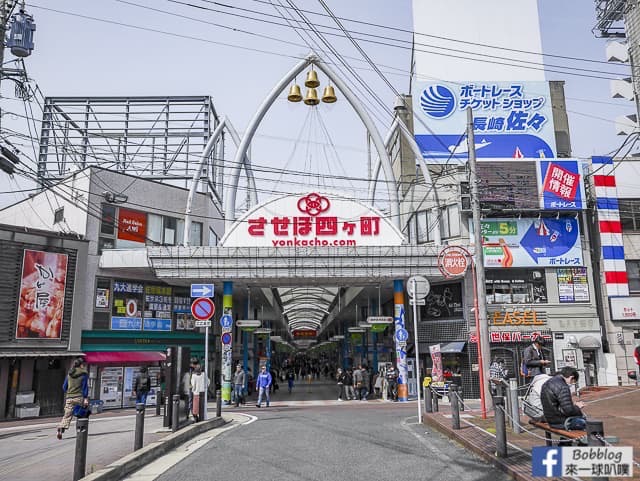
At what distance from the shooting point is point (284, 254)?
73.8 ft

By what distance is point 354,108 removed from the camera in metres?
29.6

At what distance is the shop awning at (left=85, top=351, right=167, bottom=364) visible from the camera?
22594 mm

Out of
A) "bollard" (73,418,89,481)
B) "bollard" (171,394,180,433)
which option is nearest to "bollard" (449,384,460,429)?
"bollard" (171,394,180,433)

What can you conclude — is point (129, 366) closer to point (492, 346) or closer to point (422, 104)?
point (492, 346)

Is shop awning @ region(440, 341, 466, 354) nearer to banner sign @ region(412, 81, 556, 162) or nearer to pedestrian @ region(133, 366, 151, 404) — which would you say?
pedestrian @ region(133, 366, 151, 404)

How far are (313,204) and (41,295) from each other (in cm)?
1151

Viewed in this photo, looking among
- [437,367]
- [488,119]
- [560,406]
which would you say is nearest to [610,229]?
[437,367]

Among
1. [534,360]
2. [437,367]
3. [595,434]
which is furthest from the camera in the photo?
[437,367]

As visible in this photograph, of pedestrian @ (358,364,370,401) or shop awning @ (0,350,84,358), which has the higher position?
shop awning @ (0,350,84,358)

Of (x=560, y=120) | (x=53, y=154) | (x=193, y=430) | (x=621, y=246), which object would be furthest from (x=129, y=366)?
(x=560, y=120)

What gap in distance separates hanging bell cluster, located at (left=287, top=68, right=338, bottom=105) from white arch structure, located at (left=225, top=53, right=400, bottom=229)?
804 cm

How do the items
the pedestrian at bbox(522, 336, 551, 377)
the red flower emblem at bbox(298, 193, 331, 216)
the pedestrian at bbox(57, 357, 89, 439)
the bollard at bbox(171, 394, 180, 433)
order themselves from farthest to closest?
the red flower emblem at bbox(298, 193, 331, 216) → the pedestrian at bbox(57, 357, 89, 439) → the bollard at bbox(171, 394, 180, 433) → the pedestrian at bbox(522, 336, 551, 377)

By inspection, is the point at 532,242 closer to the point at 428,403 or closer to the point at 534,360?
the point at 428,403

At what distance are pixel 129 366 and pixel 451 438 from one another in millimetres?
17023
